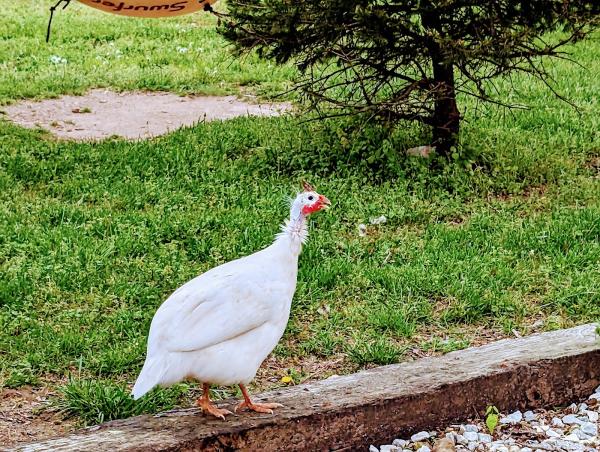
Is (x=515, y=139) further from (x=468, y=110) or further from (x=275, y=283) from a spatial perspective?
(x=275, y=283)

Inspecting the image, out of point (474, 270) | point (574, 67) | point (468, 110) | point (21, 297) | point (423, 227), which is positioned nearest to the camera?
point (21, 297)

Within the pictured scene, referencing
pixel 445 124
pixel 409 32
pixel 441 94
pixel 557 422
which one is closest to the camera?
pixel 557 422

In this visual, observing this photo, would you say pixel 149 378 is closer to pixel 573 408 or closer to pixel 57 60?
pixel 573 408

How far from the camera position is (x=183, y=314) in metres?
3.31

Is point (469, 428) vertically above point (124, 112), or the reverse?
point (124, 112)

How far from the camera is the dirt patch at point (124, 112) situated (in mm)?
8148

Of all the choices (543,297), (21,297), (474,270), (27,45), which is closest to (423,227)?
(474,270)

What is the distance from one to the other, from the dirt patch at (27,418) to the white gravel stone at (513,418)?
1720 mm

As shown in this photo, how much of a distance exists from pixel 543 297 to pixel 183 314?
234 cm

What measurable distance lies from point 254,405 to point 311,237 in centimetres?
226

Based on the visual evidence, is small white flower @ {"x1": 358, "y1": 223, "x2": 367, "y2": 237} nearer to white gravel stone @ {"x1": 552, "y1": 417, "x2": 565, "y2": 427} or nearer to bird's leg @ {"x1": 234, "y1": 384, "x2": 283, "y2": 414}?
white gravel stone @ {"x1": 552, "y1": 417, "x2": 565, "y2": 427}

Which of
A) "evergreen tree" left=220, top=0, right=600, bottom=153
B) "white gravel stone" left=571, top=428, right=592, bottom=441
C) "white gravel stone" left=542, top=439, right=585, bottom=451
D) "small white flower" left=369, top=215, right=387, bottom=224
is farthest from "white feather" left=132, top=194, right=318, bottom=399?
"evergreen tree" left=220, top=0, right=600, bottom=153

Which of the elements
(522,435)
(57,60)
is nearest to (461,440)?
(522,435)

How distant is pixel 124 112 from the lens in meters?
8.77
